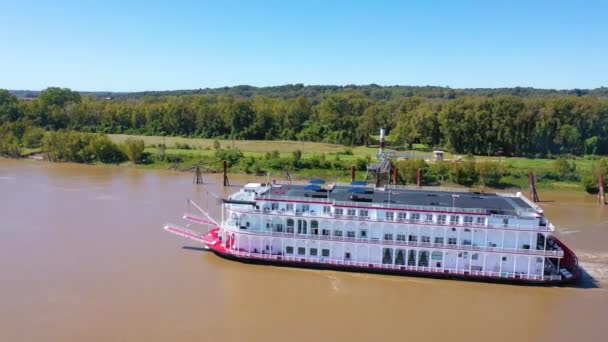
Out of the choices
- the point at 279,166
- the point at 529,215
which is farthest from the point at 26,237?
the point at 279,166

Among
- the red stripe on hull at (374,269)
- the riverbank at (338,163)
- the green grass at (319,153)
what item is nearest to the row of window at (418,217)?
the red stripe on hull at (374,269)

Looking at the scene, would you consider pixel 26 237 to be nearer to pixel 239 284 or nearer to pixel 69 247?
pixel 69 247

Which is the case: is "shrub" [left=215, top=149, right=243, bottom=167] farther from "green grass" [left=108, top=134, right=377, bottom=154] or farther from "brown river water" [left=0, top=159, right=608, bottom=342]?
"brown river water" [left=0, top=159, right=608, bottom=342]

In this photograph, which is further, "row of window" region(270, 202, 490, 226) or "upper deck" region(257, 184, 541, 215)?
"upper deck" region(257, 184, 541, 215)

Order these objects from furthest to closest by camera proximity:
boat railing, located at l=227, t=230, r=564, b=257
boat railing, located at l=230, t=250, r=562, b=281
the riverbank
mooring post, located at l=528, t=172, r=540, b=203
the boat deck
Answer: the riverbank → mooring post, located at l=528, t=172, r=540, b=203 → the boat deck → boat railing, located at l=230, t=250, r=562, b=281 → boat railing, located at l=227, t=230, r=564, b=257

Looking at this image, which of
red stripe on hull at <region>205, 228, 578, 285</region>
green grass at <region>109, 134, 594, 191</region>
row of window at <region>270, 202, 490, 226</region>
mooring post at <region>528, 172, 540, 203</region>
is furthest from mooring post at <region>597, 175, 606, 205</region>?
row of window at <region>270, 202, 490, 226</region>

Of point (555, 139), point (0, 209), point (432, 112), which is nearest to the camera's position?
point (0, 209)

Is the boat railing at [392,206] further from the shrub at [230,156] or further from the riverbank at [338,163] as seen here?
the shrub at [230,156]
